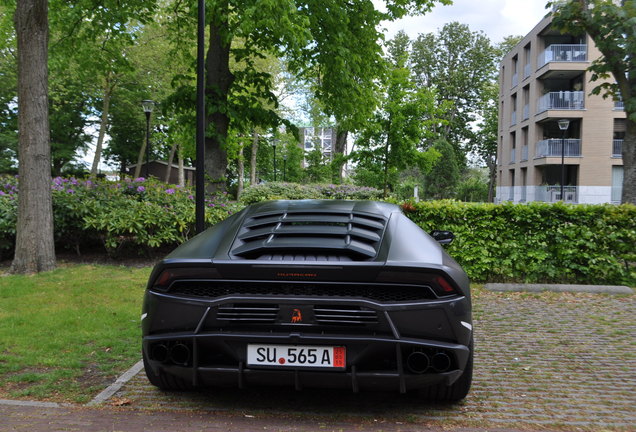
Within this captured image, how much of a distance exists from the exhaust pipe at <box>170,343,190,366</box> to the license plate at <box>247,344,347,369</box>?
43 centimetres

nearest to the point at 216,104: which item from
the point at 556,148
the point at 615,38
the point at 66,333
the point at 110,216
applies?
the point at 110,216

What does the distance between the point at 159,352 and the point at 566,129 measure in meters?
32.6

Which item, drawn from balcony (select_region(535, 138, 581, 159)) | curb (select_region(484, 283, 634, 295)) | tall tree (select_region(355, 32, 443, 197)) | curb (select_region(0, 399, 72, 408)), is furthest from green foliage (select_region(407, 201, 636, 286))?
balcony (select_region(535, 138, 581, 159))

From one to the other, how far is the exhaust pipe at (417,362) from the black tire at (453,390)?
50cm

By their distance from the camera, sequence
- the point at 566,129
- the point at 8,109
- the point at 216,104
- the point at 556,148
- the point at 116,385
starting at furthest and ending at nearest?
the point at 8,109 < the point at 556,148 < the point at 566,129 < the point at 216,104 < the point at 116,385

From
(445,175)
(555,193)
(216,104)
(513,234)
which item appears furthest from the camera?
(445,175)

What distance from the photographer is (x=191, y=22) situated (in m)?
14.6

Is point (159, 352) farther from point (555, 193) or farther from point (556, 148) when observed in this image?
point (556, 148)

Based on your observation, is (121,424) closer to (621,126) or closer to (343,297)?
(343,297)

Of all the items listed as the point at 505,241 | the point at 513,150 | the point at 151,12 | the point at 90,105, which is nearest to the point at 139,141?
the point at 90,105

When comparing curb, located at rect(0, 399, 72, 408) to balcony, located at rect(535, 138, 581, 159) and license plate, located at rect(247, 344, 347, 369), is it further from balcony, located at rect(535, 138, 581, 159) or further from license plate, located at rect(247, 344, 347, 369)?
balcony, located at rect(535, 138, 581, 159)

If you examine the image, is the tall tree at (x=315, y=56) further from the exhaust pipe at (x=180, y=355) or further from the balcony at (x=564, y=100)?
the balcony at (x=564, y=100)

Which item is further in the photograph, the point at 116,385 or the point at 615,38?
the point at 615,38

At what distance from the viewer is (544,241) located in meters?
A: 8.62
